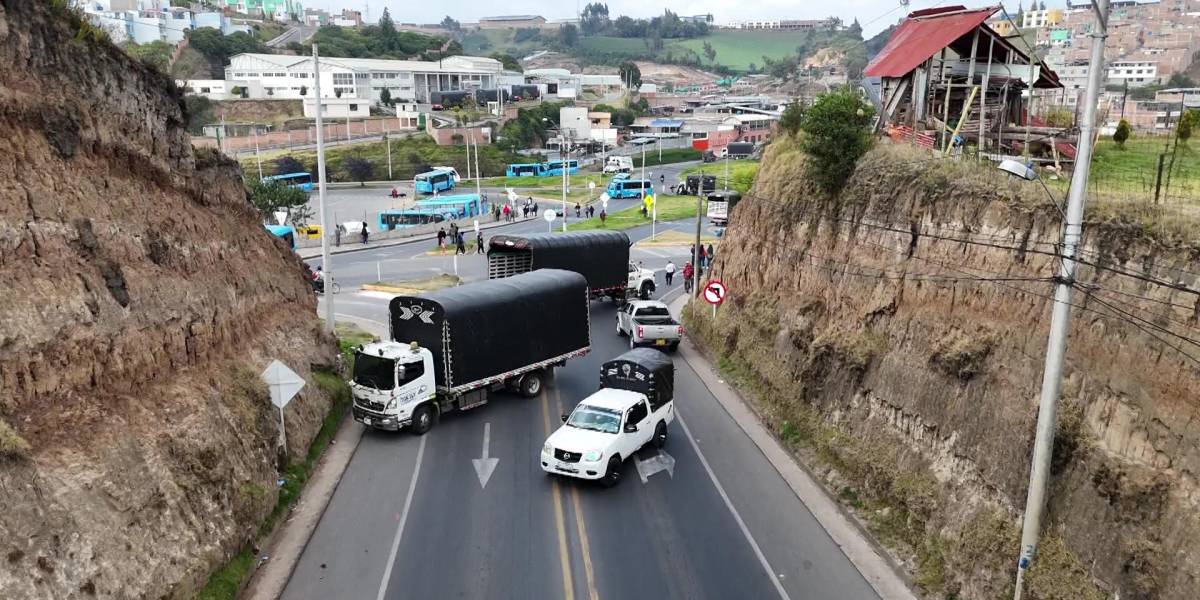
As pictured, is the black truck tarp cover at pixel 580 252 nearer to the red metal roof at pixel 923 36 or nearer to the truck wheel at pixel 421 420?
the truck wheel at pixel 421 420

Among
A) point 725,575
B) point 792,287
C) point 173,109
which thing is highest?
point 173,109

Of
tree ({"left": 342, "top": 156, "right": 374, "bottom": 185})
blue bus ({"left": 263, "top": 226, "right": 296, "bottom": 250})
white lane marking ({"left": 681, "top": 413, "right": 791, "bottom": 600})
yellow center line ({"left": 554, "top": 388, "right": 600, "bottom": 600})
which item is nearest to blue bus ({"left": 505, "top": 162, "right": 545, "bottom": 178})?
tree ({"left": 342, "top": 156, "right": 374, "bottom": 185})

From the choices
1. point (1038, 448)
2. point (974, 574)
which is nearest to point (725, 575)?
point (974, 574)

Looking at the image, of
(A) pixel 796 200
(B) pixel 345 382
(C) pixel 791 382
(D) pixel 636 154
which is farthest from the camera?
(D) pixel 636 154

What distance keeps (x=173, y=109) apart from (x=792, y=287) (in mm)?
16991

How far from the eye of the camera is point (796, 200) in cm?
2450

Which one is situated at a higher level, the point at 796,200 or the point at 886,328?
the point at 796,200

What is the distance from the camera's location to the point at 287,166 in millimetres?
87938

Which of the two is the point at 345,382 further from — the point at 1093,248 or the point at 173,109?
the point at 1093,248

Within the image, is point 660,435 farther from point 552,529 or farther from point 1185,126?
point 1185,126

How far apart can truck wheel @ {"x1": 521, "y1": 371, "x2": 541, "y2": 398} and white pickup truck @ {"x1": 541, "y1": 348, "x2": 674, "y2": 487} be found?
355cm

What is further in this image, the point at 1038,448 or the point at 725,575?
the point at 725,575

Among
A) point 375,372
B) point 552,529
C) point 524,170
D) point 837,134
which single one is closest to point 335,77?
point 524,170

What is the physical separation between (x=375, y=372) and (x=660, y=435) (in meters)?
7.16
